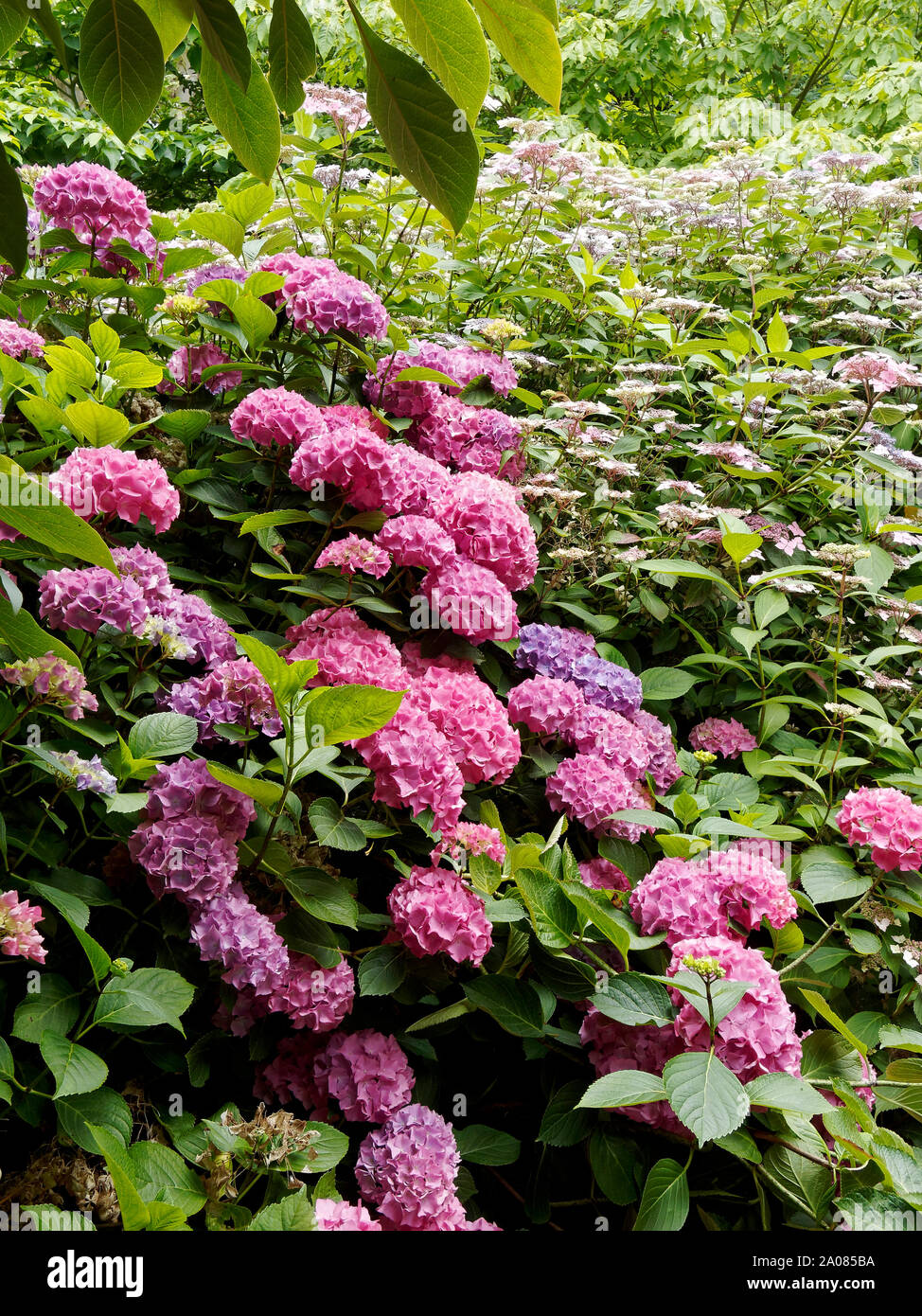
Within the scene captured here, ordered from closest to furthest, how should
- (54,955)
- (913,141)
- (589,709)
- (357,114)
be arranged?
(54,955), (589,709), (357,114), (913,141)

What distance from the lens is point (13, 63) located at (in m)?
8.84

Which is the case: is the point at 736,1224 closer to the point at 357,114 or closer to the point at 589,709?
the point at 589,709

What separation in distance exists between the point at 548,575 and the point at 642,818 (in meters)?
0.85

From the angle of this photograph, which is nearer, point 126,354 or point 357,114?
point 126,354

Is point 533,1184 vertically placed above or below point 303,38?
below

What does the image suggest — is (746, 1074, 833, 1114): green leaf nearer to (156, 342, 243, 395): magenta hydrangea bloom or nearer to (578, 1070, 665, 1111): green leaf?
(578, 1070, 665, 1111): green leaf

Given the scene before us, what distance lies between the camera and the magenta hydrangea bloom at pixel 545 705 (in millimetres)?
1796

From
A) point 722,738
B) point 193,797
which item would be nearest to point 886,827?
point 722,738

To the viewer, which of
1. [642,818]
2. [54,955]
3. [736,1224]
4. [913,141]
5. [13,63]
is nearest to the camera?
[54,955]

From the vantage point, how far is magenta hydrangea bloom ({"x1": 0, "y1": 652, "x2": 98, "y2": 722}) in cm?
120

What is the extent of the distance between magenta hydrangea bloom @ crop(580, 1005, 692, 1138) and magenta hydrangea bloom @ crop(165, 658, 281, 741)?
668 millimetres

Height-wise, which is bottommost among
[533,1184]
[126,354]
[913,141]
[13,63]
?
[533,1184]

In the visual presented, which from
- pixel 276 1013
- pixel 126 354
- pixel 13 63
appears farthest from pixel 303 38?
pixel 13 63

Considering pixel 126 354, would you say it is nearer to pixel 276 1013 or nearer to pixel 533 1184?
pixel 276 1013
